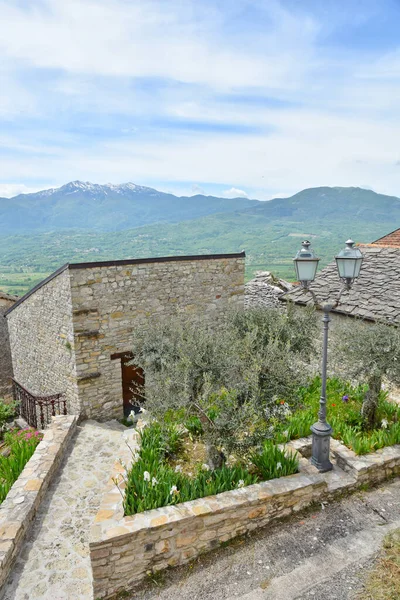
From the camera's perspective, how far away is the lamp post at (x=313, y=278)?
18.7 ft

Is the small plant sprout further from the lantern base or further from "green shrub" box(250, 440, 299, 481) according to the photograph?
the lantern base

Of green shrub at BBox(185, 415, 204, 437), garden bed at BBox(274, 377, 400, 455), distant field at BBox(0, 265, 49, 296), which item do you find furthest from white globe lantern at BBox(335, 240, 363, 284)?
distant field at BBox(0, 265, 49, 296)

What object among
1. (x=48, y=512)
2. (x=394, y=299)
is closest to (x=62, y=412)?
(x=48, y=512)

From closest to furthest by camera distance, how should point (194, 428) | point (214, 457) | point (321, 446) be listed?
point (214, 457)
point (321, 446)
point (194, 428)

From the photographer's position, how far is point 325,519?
5434mm

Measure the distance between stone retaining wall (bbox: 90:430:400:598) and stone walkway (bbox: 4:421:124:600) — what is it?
602 mm

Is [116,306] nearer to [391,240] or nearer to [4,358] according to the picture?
[4,358]

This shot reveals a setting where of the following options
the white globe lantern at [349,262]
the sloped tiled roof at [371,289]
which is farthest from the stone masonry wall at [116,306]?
the white globe lantern at [349,262]

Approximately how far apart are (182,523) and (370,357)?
14.3 feet

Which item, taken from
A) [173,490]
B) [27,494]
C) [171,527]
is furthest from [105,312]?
[171,527]

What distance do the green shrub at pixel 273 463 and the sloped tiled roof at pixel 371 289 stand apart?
420 centimetres

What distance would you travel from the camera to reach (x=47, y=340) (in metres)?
11.2

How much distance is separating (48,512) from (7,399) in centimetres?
1214

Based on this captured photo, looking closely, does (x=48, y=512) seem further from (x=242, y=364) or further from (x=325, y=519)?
(x=325, y=519)
